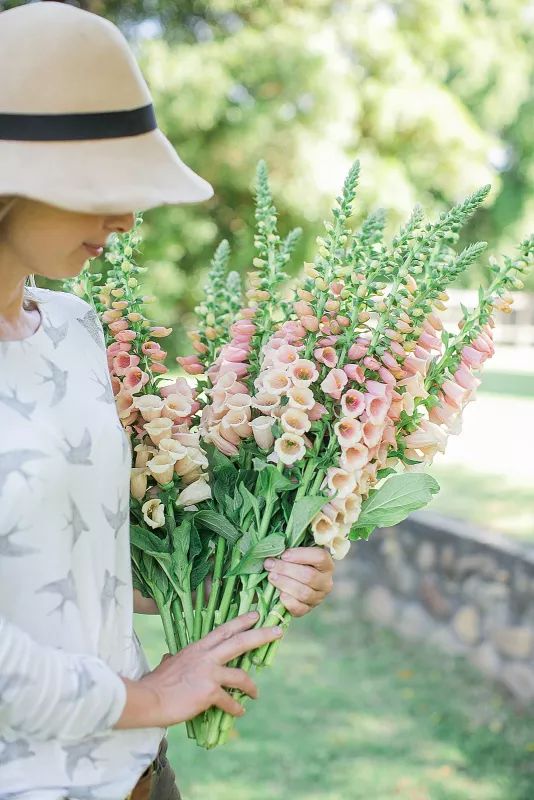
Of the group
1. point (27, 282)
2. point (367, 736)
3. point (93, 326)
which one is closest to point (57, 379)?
point (93, 326)

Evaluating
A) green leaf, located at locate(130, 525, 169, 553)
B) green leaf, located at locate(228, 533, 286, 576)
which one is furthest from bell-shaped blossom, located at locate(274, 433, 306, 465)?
green leaf, located at locate(130, 525, 169, 553)

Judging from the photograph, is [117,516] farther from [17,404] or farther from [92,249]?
[92,249]

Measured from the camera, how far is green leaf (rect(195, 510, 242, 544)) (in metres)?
1.32

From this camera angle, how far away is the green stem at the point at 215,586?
1.30m

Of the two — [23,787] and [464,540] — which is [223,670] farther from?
[464,540]

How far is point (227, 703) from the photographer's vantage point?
4.00 feet

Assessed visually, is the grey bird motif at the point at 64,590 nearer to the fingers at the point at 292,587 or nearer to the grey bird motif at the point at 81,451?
the grey bird motif at the point at 81,451

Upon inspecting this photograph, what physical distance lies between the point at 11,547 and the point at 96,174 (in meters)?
0.40

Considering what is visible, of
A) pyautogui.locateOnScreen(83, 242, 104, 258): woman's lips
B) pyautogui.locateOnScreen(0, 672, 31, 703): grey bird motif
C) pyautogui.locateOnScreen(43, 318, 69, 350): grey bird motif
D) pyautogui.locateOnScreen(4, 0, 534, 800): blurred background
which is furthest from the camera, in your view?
pyautogui.locateOnScreen(4, 0, 534, 800): blurred background

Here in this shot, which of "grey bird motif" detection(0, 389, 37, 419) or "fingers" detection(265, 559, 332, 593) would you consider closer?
"grey bird motif" detection(0, 389, 37, 419)

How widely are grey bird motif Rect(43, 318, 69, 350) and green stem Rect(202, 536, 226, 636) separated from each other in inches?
14.1

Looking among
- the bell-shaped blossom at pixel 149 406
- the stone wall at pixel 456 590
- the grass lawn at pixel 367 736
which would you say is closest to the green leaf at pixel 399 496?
the bell-shaped blossom at pixel 149 406

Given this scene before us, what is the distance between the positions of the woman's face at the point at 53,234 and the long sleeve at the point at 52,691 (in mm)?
389

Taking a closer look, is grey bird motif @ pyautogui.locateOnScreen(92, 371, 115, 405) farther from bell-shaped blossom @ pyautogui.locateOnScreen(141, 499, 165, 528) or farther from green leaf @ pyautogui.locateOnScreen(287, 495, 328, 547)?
green leaf @ pyautogui.locateOnScreen(287, 495, 328, 547)
